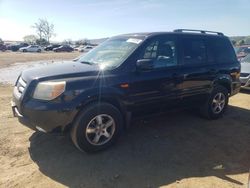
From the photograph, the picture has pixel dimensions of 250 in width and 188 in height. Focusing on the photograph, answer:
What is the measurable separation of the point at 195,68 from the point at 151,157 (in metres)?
2.19

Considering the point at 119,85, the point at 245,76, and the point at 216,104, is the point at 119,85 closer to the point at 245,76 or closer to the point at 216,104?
the point at 216,104

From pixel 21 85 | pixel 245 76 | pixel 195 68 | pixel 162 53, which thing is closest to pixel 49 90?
pixel 21 85

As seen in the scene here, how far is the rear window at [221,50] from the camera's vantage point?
5.79m

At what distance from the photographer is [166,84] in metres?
4.76

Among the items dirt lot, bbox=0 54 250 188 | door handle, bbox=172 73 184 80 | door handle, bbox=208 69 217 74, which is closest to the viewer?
dirt lot, bbox=0 54 250 188

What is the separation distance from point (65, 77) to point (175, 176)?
210cm

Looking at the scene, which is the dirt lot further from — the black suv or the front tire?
the black suv

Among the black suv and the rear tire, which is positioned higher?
the black suv

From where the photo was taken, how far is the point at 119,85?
4129 mm

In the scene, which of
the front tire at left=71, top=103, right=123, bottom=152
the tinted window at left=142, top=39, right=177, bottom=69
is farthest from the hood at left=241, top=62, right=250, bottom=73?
the front tire at left=71, top=103, right=123, bottom=152

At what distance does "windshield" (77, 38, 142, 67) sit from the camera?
4395 mm

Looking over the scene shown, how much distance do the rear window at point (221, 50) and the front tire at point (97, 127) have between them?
9.37ft

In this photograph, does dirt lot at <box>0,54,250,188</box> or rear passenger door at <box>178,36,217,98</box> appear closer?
dirt lot at <box>0,54,250,188</box>

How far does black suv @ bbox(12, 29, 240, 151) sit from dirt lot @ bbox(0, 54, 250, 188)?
1.34ft
